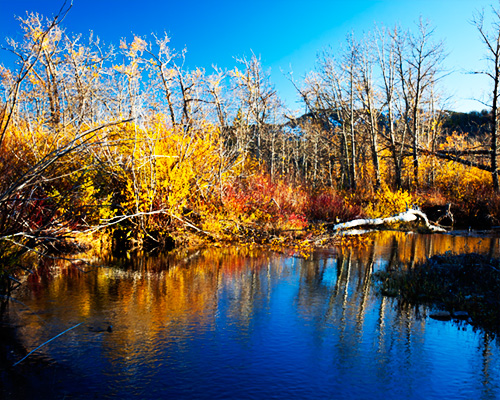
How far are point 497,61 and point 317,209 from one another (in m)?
13.5

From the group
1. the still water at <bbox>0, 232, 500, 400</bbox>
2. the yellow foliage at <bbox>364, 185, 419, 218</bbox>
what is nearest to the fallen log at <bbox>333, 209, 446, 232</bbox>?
the yellow foliage at <bbox>364, 185, 419, 218</bbox>

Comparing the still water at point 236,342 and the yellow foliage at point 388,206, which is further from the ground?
the yellow foliage at point 388,206

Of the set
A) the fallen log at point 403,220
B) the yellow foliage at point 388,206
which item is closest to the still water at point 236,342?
the fallen log at point 403,220

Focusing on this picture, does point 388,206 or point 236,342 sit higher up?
point 388,206

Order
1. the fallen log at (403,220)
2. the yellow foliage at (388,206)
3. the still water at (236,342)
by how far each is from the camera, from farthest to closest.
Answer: the yellow foliage at (388,206) < the fallen log at (403,220) < the still water at (236,342)

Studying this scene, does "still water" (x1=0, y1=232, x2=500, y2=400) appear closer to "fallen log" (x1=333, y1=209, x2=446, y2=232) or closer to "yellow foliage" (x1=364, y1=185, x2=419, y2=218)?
"fallen log" (x1=333, y1=209, x2=446, y2=232)

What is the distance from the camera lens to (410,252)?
10.9 metres

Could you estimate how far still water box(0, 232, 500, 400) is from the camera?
3.81 metres

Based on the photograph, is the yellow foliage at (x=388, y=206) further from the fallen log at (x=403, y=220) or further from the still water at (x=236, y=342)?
the still water at (x=236, y=342)

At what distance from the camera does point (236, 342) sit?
4.82 meters

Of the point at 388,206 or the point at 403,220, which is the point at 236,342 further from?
the point at 388,206

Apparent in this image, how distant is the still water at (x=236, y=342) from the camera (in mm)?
3812

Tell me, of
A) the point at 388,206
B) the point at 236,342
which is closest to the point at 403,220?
the point at 388,206

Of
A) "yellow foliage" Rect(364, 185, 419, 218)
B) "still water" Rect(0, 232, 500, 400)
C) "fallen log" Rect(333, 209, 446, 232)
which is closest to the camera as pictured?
"still water" Rect(0, 232, 500, 400)
